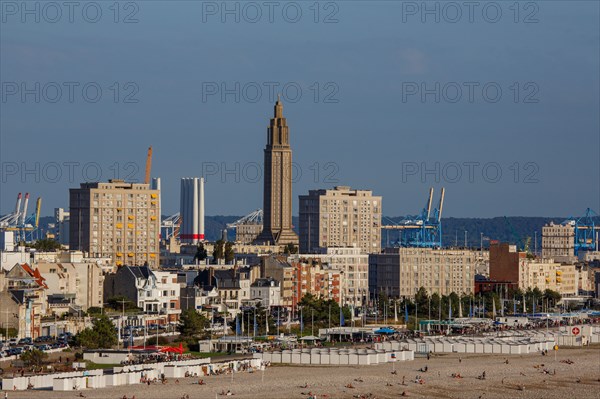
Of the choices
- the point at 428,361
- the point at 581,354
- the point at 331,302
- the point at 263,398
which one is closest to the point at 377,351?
the point at 428,361

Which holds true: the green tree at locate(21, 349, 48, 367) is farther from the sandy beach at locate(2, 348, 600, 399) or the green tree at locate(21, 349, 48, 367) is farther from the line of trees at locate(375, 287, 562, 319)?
the line of trees at locate(375, 287, 562, 319)

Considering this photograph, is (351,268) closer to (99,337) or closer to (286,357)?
(99,337)

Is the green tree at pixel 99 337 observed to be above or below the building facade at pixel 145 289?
below

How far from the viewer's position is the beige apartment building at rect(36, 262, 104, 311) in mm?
136375

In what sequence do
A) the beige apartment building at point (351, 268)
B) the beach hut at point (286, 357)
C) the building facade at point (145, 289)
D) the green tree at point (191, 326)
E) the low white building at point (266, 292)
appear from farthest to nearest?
the beige apartment building at point (351, 268) → the low white building at point (266, 292) → the building facade at point (145, 289) → the green tree at point (191, 326) → the beach hut at point (286, 357)

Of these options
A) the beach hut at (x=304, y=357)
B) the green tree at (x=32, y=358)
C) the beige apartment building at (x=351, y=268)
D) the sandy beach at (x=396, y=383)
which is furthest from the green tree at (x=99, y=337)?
the beige apartment building at (x=351, y=268)

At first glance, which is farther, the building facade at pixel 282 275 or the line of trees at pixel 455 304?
the line of trees at pixel 455 304

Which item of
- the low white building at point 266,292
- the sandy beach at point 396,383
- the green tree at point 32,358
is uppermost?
the low white building at point 266,292

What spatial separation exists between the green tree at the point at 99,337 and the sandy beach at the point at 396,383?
44.0ft

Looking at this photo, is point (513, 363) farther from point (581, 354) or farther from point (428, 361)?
point (581, 354)

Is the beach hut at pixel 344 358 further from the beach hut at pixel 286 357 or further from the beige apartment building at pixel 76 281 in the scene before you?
the beige apartment building at pixel 76 281

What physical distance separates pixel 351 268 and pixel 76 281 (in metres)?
61.4

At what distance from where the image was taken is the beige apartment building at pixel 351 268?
190750 mm

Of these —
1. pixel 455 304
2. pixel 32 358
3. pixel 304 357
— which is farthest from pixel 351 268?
pixel 32 358
